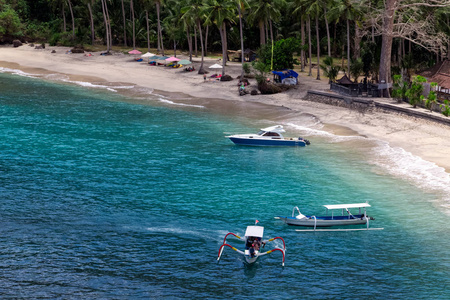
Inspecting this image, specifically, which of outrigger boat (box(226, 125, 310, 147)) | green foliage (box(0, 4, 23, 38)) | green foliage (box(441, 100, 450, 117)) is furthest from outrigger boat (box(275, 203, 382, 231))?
green foliage (box(0, 4, 23, 38))

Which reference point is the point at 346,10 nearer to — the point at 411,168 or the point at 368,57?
the point at 368,57

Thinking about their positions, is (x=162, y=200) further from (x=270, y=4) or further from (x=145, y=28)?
(x=145, y=28)

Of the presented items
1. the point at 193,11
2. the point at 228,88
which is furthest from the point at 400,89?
the point at 193,11

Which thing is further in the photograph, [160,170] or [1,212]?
[160,170]

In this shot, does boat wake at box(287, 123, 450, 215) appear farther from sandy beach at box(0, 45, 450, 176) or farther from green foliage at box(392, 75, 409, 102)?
green foliage at box(392, 75, 409, 102)

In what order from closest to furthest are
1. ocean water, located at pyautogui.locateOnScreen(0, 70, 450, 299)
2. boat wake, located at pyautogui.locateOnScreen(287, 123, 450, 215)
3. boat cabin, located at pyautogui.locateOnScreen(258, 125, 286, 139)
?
ocean water, located at pyautogui.locateOnScreen(0, 70, 450, 299)
boat wake, located at pyautogui.locateOnScreen(287, 123, 450, 215)
boat cabin, located at pyautogui.locateOnScreen(258, 125, 286, 139)

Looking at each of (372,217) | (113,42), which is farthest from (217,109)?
(113,42)
